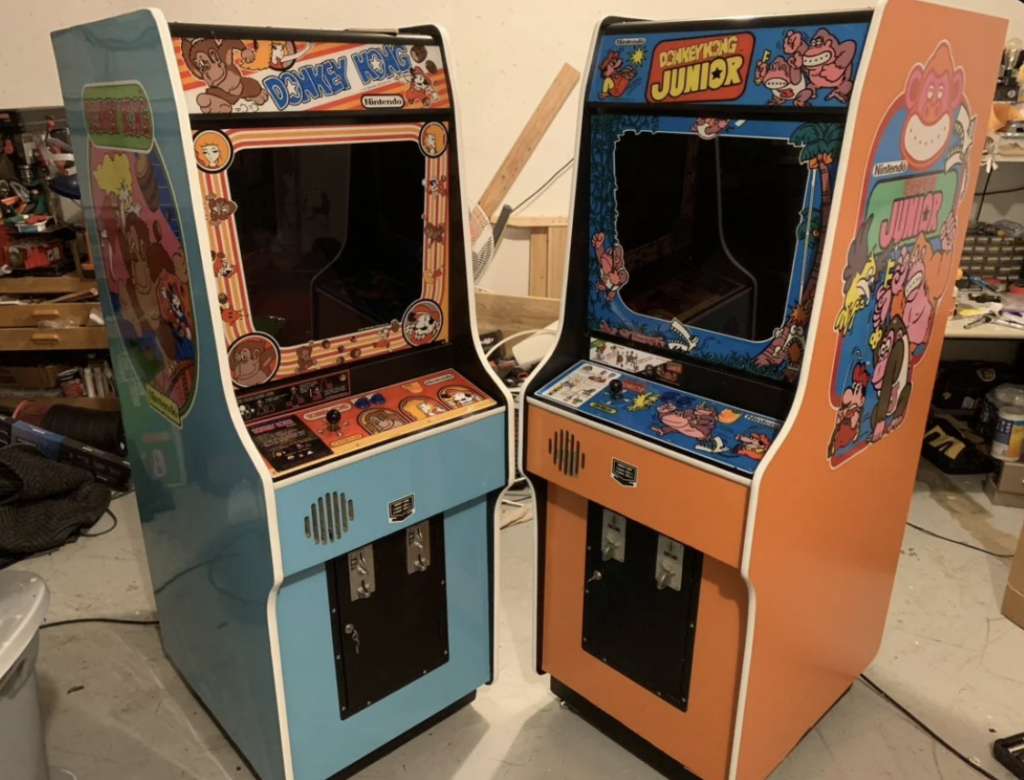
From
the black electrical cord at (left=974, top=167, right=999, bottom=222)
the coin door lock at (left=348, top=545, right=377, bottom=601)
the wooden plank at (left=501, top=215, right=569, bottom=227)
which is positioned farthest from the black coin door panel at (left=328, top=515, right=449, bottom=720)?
the black electrical cord at (left=974, top=167, right=999, bottom=222)

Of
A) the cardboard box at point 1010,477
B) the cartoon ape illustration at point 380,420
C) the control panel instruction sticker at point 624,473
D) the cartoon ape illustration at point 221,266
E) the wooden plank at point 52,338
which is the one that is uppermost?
the cartoon ape illustration at point 221,266

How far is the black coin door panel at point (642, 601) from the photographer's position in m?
1.60

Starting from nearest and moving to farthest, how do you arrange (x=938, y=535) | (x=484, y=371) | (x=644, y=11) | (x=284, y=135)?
(x=284, y=135) < (x=484, y=371) < (x=938, y=535) < (x=644, y=11)

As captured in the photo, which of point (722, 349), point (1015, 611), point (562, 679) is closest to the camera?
point (722, 349)

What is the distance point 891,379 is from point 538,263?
186 centimetres

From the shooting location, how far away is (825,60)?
4.04 ft

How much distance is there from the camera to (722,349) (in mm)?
1522

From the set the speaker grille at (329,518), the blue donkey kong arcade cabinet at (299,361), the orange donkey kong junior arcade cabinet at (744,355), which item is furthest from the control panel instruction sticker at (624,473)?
the speaker grille at (329,518)

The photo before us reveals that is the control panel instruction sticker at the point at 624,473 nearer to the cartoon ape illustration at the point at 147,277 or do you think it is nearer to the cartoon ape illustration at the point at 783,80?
the cartoon ape illustration at the point at 783,80

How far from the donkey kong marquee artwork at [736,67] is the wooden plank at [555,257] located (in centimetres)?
164

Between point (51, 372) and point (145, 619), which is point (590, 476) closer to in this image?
point (145, 619)

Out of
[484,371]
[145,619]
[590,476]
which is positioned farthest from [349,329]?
[145,619]

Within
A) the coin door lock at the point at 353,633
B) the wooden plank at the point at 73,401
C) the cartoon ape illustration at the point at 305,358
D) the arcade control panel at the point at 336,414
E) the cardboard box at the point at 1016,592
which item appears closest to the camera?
the arcade control panel at the point at 336,414

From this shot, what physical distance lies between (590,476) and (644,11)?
7.14 feet
